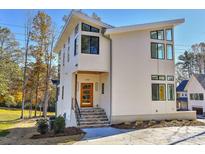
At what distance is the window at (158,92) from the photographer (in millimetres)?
13352

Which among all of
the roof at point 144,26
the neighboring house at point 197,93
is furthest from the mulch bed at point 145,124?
the neighboring house at point 197,93

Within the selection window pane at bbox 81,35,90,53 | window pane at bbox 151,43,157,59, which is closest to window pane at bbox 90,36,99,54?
window pane at bbox 81,35,90,53

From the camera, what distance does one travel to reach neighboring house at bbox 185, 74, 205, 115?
1061 inches

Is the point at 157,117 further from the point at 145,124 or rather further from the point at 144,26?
the point at 144,26

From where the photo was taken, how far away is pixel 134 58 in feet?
42.6

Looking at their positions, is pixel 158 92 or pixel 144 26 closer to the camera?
pixel 144 26

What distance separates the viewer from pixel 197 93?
2806 cm

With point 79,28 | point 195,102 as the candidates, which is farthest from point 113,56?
point 195,102

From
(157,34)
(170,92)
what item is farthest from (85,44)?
(170,92)

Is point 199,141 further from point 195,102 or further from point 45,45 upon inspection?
point 195,102

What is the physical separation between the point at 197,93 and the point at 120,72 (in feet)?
64.8

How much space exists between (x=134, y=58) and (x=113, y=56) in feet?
4.87

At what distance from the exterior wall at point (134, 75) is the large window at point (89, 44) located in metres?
1.05
